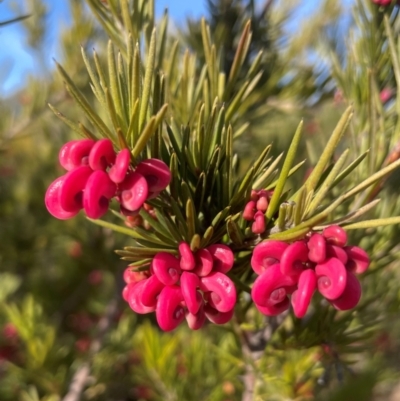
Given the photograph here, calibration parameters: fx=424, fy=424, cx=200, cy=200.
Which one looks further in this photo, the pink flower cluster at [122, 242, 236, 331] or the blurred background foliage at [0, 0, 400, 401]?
the blurred background foliage at [0, 0, 400, 401]

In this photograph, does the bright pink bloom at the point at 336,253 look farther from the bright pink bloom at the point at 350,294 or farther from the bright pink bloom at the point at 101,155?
the bright pink bloom at the point at 101,155

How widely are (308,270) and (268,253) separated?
0.07 feet

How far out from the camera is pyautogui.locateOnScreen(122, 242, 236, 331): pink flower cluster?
22 centimetres

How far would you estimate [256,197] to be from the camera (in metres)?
0.25

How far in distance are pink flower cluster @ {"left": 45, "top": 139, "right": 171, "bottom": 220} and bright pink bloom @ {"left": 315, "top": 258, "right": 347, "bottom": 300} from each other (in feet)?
0.29

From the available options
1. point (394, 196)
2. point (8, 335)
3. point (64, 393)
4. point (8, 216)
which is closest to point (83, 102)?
point (394, 196)

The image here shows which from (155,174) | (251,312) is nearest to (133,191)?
(155,174)

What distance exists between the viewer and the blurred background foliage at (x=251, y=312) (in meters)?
0.37

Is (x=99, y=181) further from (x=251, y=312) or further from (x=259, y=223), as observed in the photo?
(x=251, y=312)

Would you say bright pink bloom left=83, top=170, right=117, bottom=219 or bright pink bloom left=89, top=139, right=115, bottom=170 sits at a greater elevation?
bright pink bloom left=89, top=139, right=115, bottom=170

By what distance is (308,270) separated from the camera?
0.69ft

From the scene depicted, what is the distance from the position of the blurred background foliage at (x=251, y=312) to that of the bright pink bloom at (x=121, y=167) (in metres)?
0.12

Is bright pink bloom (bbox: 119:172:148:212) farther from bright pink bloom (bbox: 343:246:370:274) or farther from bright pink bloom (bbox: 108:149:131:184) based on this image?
bright pink bloom (bbox: 343:246:370:274)

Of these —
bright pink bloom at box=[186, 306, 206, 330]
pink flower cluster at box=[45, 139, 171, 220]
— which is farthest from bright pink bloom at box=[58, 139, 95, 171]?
bright pink bloom at box=[186, 306, 206, 330]
